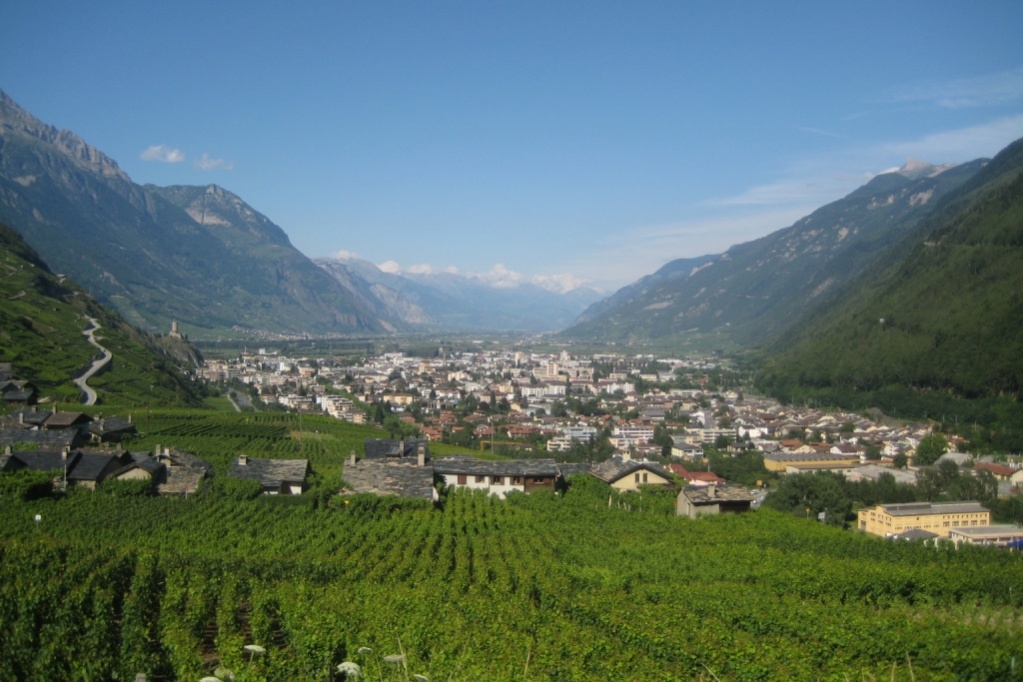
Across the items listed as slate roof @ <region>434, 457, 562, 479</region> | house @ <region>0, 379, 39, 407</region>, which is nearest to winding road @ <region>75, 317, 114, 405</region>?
house @ <region>0, 379, 39, 407</region>

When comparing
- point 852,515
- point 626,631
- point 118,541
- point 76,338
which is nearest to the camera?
point 626,631

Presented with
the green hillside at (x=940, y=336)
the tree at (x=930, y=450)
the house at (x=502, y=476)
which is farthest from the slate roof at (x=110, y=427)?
the green hillside at (x=940, y=336)

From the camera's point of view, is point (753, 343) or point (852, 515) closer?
point (852, 515)

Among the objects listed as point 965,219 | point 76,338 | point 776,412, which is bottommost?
point 776,412

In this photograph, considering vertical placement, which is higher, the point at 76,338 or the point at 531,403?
the point at 76,338

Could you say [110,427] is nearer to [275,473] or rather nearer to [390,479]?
[275,473]

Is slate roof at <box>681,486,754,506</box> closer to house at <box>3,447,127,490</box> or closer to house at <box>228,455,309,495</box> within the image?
house at <box>228,455,309,495</box>

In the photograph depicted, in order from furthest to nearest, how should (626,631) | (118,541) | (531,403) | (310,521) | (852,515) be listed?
1. (531,403)
2. (852,515)
3. (310,521)
4. (118,541)
5. (626,631)

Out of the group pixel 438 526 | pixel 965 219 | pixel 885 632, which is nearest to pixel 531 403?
pixel 965 219

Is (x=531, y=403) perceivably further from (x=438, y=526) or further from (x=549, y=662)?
(x=549, y=662)
